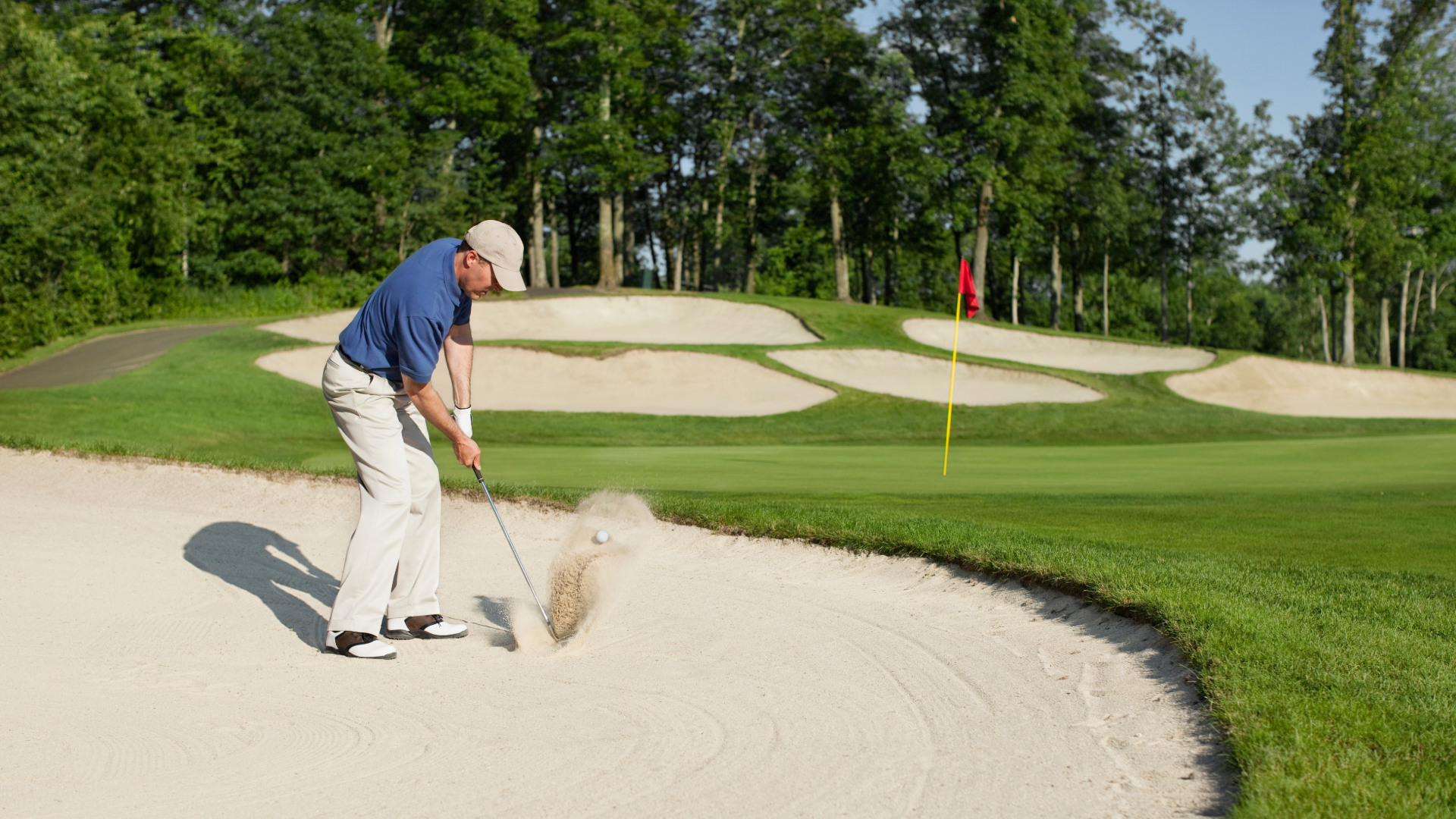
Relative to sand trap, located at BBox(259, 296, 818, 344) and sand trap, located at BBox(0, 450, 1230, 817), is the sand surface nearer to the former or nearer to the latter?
sand trap, located at BBox(259, 296, 818, 344)

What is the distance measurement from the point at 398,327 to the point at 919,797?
3.27 m

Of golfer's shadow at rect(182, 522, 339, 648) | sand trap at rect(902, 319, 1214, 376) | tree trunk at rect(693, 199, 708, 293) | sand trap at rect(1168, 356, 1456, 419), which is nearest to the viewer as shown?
golfer's shadow at rect(182, 522, 339, 648)

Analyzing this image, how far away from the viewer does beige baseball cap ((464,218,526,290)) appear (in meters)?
5.25

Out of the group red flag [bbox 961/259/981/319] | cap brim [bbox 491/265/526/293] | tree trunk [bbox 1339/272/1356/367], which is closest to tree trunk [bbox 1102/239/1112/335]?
tree trunk [bbox 1339/272/1356/367]

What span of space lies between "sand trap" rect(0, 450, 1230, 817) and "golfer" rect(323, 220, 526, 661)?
0.89 feet

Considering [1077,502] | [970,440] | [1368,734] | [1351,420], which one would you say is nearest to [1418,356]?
[1351,420]

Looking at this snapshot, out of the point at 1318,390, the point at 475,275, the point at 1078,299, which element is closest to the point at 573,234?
the point at 1078,299

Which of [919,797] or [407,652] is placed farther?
[407,652]

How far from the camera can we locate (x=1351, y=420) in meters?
24.5

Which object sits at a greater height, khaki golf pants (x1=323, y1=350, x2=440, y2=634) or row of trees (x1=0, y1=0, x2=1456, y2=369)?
row of trees (x1=0, y1=0, x2=1456, y2=369)

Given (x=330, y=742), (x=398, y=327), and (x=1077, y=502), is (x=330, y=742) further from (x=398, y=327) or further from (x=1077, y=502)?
(x=1077, y=502)

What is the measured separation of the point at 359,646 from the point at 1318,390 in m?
29.6

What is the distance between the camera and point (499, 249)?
17.2ft

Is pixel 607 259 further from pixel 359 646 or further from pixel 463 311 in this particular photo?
pixel 359 646
